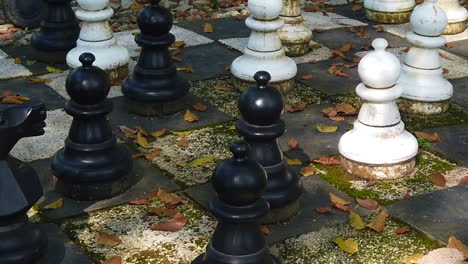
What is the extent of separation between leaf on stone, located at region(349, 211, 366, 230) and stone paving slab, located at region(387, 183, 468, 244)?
170mm

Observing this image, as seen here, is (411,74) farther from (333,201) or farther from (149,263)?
(149,263)

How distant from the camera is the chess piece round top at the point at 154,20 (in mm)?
4301

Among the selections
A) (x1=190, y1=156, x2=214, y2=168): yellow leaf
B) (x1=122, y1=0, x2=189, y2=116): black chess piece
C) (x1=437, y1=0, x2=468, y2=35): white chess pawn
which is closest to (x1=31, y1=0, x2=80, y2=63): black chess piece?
(x1=122, y1=0, x2=189, y2=116): black chess piece

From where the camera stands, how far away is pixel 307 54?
5543 millimetres

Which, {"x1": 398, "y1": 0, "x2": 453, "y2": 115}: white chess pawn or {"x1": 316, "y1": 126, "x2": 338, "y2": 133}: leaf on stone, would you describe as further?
{"x1": 398, "y1": 0, "x2": 453, "y2": 115}: white chess pawn

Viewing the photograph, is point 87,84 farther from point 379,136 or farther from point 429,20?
point 429,20

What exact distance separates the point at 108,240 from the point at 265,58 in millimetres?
1822

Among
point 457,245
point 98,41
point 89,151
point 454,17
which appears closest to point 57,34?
point 98,41

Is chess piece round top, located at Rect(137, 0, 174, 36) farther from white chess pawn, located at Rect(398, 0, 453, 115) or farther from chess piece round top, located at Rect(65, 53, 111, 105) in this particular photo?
white chess pawn, located at Rect(398, 0, 453, 115)

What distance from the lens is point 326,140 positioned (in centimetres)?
423

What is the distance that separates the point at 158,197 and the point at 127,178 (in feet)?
0.62

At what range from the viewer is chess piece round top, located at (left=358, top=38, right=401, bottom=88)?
374 cm

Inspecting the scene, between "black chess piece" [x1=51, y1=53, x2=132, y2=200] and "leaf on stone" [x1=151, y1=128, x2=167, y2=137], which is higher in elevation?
"black chess piece" [x1=51, y1=53, x2=132, y2=200]

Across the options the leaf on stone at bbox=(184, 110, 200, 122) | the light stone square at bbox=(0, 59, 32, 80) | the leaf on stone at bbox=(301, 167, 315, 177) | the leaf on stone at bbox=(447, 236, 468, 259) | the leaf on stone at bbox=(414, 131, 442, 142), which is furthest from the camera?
the light stone square at bbox=(0, 59, 32, 80)
